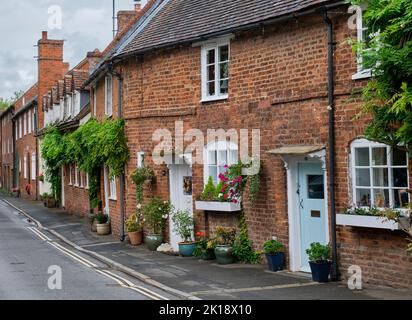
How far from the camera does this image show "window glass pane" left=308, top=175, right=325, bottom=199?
41.7 ft

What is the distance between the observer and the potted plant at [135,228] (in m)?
18.2

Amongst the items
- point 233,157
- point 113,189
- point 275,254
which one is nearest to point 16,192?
point 113,189

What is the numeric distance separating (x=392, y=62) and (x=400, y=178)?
113 inches

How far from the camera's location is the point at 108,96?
21.5 meters

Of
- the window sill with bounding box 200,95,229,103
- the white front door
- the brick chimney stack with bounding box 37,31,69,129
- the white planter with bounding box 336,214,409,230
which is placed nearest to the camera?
the white planter with bounding box 336,214,409,230

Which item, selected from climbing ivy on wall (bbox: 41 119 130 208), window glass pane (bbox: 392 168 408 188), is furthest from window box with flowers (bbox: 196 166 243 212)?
climbing ivy on wall (bbox: 41 119 130 208)

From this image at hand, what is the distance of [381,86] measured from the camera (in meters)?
8.94

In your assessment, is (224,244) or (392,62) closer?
(392,62)

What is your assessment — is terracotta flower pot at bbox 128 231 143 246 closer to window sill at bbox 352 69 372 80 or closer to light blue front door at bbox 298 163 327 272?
light blue front door at bbox 298 163 327 272

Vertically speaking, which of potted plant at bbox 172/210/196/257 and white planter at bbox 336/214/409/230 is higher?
white planter at bbox 336/214/409/230

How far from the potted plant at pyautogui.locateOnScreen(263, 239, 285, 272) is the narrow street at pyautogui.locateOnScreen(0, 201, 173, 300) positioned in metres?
2.87

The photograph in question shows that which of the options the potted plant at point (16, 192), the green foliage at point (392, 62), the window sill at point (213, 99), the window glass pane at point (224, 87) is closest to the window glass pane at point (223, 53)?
the window glass pane at point (224, 87)

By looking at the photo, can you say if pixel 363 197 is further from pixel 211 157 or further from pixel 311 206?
pixel 211 157
